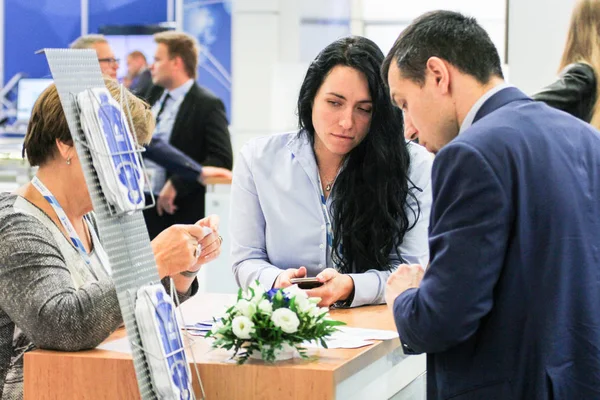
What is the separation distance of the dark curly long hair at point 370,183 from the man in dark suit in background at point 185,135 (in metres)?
3.23

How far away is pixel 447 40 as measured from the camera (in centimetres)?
203

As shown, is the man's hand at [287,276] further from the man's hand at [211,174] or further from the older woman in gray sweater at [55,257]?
the man's hand at [211,174]

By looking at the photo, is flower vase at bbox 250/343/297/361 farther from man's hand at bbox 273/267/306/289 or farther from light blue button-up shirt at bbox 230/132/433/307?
light blue button-up shirt at bbox 230/132/433/307

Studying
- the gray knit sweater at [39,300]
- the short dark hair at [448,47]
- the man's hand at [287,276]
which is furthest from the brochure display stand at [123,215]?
the man's hand at [287,276]

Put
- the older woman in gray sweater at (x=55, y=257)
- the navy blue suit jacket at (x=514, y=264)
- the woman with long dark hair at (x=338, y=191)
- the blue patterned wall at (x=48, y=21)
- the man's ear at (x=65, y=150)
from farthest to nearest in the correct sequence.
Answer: the blue patterned wall at (x=48, y=21) → the woman with long dark hair at (x=338, y=191) → the man's ear at (x=65, y=150) → the older woman in gray sweater at (x=55, y=257) → the navy blue suit jacket at (x=514, y=264)

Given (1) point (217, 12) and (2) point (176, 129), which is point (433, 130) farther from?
(1) point (217, 12)

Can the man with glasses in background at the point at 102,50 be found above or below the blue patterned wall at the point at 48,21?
below

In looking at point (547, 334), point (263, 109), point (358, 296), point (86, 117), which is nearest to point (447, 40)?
point (547, 334)

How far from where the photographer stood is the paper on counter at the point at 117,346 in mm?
2273

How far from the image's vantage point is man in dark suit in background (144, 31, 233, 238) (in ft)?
20.5

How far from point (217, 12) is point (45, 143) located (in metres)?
7.16

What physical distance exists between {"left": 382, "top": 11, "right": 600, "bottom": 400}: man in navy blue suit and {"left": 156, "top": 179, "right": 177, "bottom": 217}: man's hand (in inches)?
175

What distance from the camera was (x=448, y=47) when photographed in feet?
6.64

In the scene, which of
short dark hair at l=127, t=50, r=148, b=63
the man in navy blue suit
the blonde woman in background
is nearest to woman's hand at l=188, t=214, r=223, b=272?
the man in navy blue suit
